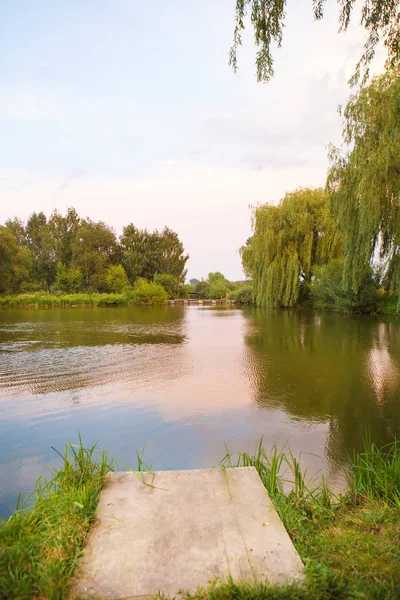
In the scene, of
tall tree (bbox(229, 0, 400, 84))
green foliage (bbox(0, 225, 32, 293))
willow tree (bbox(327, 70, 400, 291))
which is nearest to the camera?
tall tree (bbox(229, 0, 400, 84))

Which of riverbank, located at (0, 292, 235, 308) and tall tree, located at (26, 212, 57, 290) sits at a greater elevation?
tall tree, located at (26, 212, 57, 290)

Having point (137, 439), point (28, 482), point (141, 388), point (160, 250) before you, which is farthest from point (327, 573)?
point (160, 250)

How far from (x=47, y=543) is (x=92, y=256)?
42.5 metres

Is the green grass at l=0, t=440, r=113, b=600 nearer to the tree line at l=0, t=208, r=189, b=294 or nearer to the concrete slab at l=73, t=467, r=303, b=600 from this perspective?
the concrete slab at l=73, t=467, r=303, b=600

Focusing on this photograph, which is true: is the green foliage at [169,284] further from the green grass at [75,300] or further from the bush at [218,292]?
the bush at [218,292]

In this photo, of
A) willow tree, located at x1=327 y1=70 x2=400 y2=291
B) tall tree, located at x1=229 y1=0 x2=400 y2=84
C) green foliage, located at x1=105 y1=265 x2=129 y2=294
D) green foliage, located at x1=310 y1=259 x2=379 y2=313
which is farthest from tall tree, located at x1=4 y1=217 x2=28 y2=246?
tall tree, located at x1=229 y1=0 x2=400 y2=84

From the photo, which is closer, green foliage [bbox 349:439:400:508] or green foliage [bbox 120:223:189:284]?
green foliage [bbox 349:439:400:508]

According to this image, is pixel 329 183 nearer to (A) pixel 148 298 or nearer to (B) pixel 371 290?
(B) pixel 371 290

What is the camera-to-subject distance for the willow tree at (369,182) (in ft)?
31.0

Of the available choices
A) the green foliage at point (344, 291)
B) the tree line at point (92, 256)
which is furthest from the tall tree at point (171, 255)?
the green foliage at point (344, 291)

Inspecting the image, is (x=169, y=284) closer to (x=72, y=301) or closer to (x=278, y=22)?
(x=72, y=301)

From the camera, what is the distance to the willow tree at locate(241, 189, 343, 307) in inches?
914

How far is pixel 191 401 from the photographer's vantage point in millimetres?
5777

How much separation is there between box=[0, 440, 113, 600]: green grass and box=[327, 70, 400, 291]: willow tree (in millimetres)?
9579
